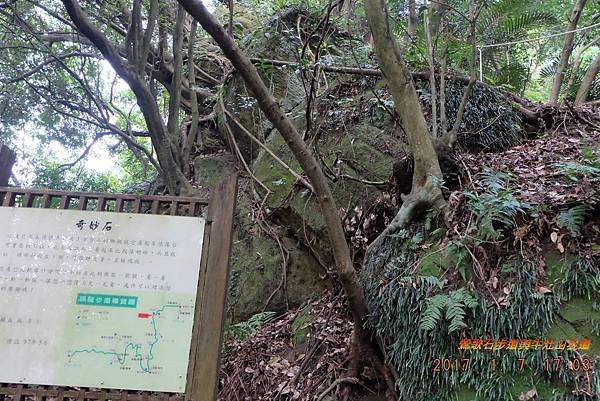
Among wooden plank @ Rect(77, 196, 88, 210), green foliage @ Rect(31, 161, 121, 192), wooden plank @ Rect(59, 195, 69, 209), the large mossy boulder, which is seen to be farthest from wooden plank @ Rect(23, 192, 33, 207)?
green foliage @ Rect(31, 161, 121, 192)

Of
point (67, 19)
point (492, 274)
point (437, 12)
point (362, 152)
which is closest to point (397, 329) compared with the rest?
point (492, 274)

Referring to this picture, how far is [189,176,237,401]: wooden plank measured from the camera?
229 centimetres

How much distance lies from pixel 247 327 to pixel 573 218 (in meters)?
3.60

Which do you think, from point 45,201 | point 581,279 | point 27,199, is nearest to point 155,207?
point 45,201

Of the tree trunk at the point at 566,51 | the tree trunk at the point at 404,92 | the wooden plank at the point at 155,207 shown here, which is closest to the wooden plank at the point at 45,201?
the wooden plank at the point at 155,207

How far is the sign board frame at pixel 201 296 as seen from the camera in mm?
2256

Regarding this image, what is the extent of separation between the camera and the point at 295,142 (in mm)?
3051

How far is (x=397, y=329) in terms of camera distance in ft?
10.7

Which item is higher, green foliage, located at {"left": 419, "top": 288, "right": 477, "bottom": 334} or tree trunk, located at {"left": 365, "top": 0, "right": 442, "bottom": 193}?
tree trunk, located at {"left": 365, "top": 0, "right": 442, "bottom": 193}

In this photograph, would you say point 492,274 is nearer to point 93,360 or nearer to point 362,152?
point 93,360

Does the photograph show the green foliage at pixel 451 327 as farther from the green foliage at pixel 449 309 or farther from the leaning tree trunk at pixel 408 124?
the leaning tree trunk at pixel 408 124

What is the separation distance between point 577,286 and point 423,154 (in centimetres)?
158

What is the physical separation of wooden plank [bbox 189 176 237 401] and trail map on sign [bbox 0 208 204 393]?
69 mm

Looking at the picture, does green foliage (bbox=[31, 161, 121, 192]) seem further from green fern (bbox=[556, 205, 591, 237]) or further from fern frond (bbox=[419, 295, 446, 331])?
green fern (bbox=[556, 205, 591, 237])
